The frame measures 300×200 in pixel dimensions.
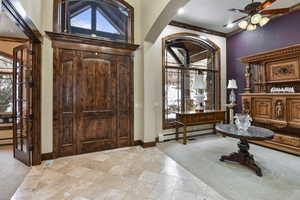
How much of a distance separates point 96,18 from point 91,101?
2.02m

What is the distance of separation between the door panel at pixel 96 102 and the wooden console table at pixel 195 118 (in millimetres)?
1746

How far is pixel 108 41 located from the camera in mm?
3408

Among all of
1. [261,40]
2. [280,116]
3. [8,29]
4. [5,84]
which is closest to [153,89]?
[280,116]

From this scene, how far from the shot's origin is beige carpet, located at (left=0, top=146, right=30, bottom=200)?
204 centimetres

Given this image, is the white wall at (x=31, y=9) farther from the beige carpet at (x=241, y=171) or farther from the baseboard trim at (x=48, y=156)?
the beige carpet at (x=241, y=171)

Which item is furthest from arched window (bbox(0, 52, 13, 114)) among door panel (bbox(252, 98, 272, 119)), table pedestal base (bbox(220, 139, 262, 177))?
door panel (bbox(252, 98, 272, 119))

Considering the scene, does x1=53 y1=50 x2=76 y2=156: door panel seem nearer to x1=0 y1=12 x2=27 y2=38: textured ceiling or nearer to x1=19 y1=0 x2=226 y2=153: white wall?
x1=19 y1=0 x2=226 y2=153: white wall

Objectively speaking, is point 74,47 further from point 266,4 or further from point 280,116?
point 280,116

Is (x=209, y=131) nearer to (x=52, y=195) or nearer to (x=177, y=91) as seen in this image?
(x=177, y=91)

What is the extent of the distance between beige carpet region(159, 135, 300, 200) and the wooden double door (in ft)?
4.36

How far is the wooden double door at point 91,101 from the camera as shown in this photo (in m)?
3.08

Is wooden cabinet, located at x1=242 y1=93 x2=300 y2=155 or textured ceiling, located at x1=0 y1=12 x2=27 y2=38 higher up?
textured ceiling, located at x1=0 y1=12 x2=27 y2=38

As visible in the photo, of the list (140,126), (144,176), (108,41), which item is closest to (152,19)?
(108,41)

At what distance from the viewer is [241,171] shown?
251cm
